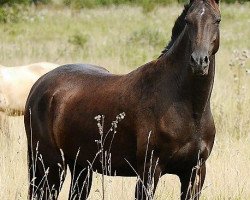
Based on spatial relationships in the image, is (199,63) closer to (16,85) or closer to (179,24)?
(179,24)

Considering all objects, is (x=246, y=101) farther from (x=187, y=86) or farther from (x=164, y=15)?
(x=164, y=15)

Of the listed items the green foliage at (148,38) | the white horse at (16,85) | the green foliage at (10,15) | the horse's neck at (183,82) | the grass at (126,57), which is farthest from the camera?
the green foliage at (10,15)

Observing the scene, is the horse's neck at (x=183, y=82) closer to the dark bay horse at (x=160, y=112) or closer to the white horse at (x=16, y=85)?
the dark bay horse at (x=160, y=112)

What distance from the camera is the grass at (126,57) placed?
6039 mm

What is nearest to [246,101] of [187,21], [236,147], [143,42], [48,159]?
[236,147]

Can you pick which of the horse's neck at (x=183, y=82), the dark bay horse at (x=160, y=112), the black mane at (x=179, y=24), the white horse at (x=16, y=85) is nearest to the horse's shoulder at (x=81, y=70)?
the dark bay horse at (x=160, y=112)

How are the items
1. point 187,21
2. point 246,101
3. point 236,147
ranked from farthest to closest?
point 246,101 < point 236,147 < point 187,21

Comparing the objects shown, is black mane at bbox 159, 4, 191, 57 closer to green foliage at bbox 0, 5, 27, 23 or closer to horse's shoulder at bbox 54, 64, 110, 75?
horse's shoulder at bbox 54, 64, 110, 75

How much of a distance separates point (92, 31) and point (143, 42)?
4.26 metres

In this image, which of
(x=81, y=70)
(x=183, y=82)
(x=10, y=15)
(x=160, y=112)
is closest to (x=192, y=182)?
(x=160, y=112)

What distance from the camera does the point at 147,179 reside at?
4590mm

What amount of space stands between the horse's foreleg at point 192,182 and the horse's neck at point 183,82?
1.23 ft

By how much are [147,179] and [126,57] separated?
35.9 feet

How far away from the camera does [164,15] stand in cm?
2998
